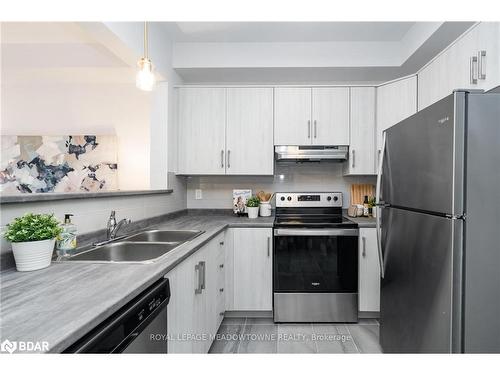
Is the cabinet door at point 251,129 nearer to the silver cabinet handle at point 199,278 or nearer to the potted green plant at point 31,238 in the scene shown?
the silver cabinet handle at point 199,278

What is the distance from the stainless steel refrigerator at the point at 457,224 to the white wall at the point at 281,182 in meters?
1.50

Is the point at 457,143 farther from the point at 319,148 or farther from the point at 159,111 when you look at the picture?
the point at 159,111

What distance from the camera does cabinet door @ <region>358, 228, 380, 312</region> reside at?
2289 millimetres

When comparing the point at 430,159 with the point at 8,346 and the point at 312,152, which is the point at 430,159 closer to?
the point at 312,152

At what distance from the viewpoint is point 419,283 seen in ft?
4.50

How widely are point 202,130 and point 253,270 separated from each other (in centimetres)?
142

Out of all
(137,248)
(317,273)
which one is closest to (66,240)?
(137,248)

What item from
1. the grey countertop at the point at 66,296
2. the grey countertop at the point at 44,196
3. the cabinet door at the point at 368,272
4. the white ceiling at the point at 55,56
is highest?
the white ceiling at the point at 55,56

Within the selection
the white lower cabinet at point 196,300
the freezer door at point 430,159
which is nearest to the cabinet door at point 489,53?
the freezer door at point 430,159

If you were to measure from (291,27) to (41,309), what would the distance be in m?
2.54

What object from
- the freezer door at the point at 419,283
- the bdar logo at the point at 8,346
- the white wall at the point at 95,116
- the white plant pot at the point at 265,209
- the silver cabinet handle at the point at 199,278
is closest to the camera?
the bdar logo at the point at 8,346

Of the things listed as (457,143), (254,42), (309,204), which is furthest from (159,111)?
(457,143)

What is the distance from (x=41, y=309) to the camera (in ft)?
2.36

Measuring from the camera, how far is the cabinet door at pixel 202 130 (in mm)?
2664
